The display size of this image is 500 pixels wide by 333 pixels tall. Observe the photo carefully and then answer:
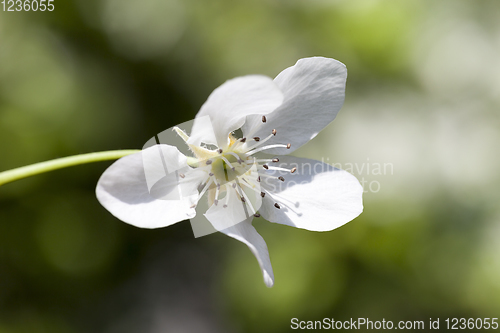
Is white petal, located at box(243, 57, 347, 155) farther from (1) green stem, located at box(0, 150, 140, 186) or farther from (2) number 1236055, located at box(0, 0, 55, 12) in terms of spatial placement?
(2) number 1236055, located at box(0, 0, 55, 12)

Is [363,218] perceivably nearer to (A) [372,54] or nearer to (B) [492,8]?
(A) [372,54]

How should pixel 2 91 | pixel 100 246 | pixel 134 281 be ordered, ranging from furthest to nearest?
pixel 134 281 < pixel 100 246 < pixel 2 91

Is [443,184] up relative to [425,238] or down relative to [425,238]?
up

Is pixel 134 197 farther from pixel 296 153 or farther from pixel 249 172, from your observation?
pixel 296 153

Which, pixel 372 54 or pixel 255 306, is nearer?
pixel 255 306

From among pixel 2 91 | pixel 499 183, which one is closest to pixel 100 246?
pixel 2 91

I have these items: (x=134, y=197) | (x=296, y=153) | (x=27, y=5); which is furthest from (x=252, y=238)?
(x=27, y=5)

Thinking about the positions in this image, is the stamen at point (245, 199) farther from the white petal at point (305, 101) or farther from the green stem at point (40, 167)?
the green stem at point (40, 167)
